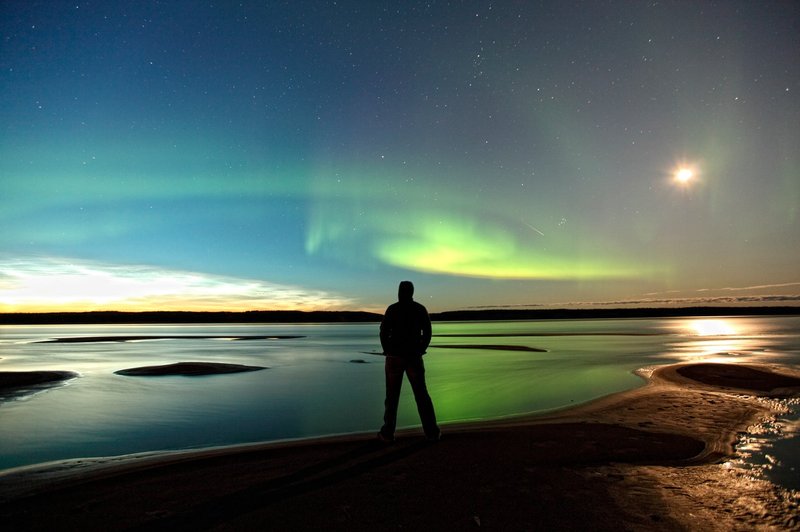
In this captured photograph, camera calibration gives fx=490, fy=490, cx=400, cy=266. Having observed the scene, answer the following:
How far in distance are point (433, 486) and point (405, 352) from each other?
8.88 ft

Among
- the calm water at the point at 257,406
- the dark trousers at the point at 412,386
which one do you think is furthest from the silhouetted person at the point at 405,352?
the calm water at the point at 257,406

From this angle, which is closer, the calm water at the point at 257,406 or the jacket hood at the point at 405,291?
the jacket hood at the point at 405,291

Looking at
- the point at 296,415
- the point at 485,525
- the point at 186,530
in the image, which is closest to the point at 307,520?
the point at 186,530

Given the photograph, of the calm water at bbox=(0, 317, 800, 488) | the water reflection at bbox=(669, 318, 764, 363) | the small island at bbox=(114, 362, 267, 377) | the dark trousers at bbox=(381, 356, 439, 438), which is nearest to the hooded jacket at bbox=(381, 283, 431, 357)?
the dark trousers at bbox=(381, 356, 439, 438)

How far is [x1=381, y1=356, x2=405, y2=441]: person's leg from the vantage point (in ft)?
28.3

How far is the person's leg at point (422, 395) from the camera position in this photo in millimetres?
8648

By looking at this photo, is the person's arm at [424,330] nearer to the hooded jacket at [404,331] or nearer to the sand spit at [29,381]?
the hooded jacket at [404,331]

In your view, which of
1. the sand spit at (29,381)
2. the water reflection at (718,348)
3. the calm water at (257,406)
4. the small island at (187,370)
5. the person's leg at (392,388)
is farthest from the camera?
the water reflection at (718,348)

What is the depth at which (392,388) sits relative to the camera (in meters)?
8.67

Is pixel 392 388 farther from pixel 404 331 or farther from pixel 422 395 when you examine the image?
pixel 404 331

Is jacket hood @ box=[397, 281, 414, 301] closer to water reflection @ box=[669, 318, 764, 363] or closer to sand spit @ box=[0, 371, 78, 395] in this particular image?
sand spit @ box=[0, 371, 78, 395]

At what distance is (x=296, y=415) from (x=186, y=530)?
9.84m

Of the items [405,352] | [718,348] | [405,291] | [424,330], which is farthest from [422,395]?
[718,348]

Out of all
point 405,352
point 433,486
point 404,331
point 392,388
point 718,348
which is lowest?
point 718,348
